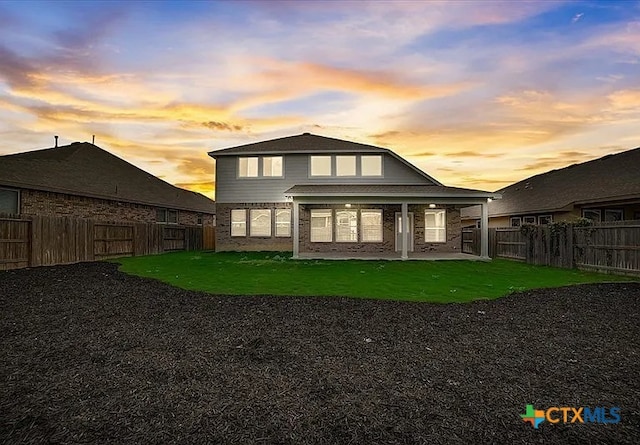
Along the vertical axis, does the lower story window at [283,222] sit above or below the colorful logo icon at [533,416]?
above

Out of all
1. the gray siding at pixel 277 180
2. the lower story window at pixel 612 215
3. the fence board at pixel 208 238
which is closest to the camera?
the lower story window at pixel 612 215

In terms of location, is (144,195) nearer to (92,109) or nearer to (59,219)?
(92,109)

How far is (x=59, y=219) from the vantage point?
15.3 meters

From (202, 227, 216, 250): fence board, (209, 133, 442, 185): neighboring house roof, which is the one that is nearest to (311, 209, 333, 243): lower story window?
(209, 133, 442, 185): neighboring house roof

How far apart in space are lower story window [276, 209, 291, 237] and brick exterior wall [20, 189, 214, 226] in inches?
348

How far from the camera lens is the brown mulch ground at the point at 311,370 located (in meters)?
3.30

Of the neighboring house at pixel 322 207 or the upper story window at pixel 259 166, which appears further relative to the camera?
the upper story window at pixel 259 166

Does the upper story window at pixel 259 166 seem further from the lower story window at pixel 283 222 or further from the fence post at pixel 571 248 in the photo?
the fence post at pixel 571 248

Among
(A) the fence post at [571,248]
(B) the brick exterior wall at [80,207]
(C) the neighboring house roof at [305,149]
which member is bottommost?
(A) the fence post at [571,248]

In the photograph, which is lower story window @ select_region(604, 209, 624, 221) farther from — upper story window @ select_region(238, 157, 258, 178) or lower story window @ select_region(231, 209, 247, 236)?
lower story window @ select_region(231, 209, 247, 236)

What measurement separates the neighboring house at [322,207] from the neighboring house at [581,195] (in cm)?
545

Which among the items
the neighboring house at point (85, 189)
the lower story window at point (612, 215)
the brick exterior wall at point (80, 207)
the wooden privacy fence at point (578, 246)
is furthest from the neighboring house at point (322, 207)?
the lower story window at point (612, 215)

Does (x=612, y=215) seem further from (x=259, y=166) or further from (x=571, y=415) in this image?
(x=571, y=415)

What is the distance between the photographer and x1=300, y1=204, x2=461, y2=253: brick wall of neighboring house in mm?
22094
